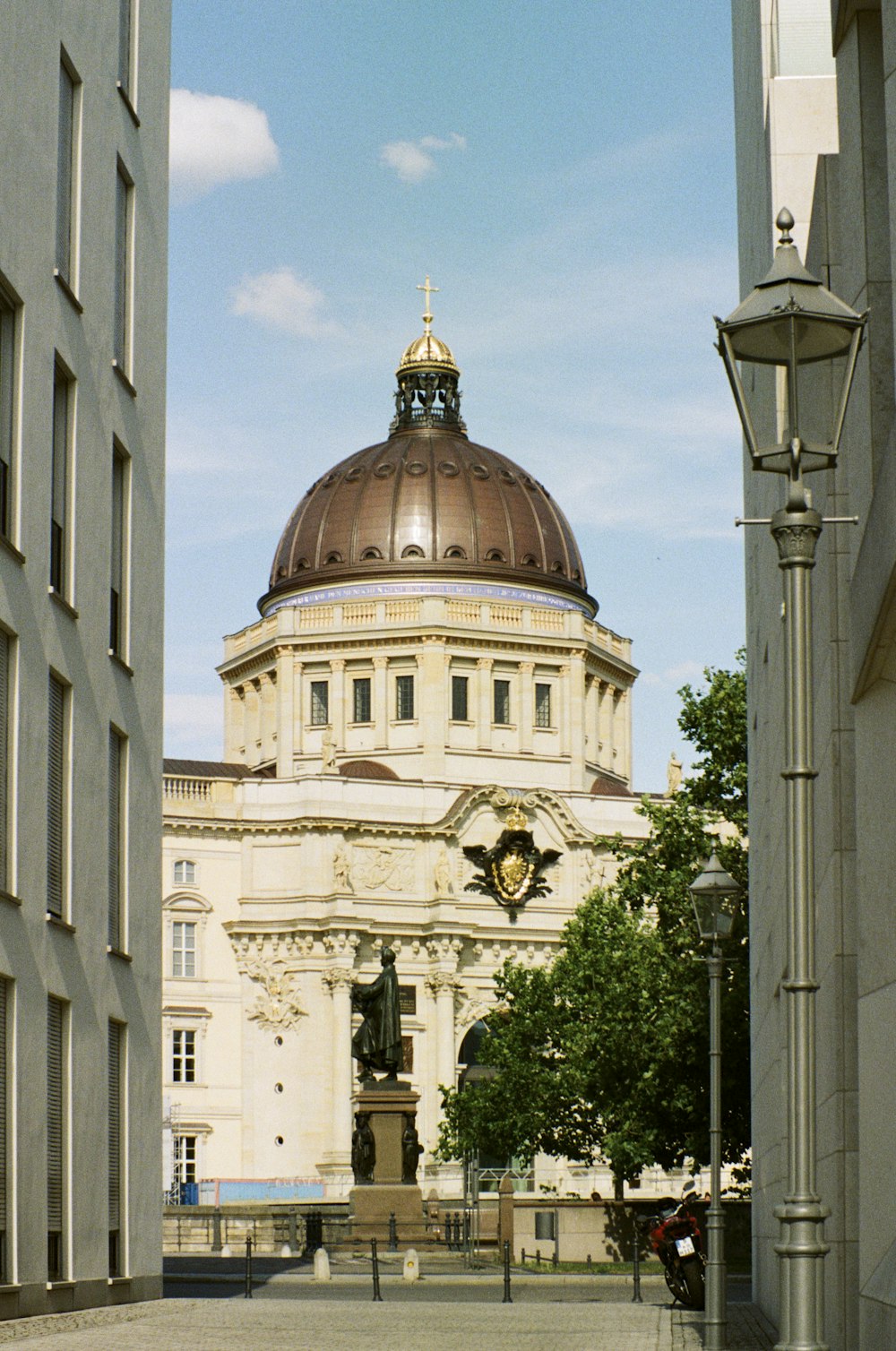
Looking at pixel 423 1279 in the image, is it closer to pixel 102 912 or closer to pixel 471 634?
pixel 102 912

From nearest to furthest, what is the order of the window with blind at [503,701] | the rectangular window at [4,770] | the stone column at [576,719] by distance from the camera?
1. the rectangular window at [4,770]
2. the window with blind at [503,701]
3. the stone column at [576,719]

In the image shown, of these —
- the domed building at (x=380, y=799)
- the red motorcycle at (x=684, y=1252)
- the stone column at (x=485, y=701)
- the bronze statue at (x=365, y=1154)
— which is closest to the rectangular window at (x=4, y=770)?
the red motorcycle at (x=684, y=1252)

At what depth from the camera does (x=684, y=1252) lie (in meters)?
29.0

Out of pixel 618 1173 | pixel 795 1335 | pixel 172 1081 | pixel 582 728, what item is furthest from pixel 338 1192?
pixel 795 1335

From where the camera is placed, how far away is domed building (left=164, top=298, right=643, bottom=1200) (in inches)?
3553

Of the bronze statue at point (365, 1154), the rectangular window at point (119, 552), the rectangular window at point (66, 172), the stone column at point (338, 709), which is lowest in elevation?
the bronze statue at point (365, 1154)

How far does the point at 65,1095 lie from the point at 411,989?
7231 centimetres

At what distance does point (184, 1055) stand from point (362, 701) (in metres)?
21.4

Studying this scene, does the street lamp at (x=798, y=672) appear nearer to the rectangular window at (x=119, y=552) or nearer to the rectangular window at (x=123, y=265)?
the rectangular window at (x=119, y=552)

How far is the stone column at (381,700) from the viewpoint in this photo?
10362 cm

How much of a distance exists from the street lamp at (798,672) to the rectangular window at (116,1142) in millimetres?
15097

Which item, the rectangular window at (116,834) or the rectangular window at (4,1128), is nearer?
the rectangular window at (4,1128)

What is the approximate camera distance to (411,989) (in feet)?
306

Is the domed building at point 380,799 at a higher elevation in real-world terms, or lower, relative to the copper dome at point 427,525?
lower
